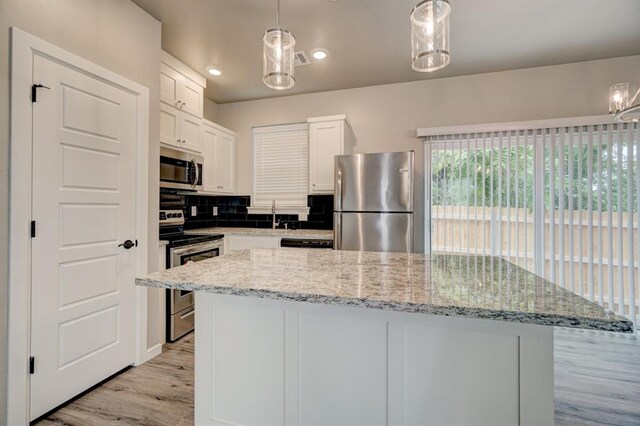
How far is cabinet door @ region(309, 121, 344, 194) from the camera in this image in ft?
11.5

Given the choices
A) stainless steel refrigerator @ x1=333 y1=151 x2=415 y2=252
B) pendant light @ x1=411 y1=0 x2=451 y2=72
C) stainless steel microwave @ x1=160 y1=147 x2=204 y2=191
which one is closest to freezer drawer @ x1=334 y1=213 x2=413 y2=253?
stainless steel refrigerator @ x1=333 y1=151 x2=415 y2=252

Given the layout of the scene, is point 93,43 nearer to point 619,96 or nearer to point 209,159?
point 209,159

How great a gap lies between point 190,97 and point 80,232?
186 centimetres

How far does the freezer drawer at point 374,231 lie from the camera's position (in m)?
3.05

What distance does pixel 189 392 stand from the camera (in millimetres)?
2018

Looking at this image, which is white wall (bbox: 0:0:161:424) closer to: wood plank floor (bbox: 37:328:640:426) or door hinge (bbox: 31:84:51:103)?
door hinge (bbox: 31:84:51:103)

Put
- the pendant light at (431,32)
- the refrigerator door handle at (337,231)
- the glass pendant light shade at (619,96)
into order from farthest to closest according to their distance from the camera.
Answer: the refrigerator door handle at (337,231), the glass pendant light shade at (619,96), the pendant light at (431,32)

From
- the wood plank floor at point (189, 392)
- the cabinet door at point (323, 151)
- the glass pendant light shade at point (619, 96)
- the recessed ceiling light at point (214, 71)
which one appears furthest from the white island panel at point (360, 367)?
the recessed ceiling light at point (214, 71)

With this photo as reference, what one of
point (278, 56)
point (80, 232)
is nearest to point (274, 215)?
point (80, 232)

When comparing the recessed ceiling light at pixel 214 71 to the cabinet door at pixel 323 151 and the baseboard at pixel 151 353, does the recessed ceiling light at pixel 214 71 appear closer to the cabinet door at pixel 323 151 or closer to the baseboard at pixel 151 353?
the cabinet door at pixel 323 151

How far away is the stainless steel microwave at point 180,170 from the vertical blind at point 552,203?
2.54 m

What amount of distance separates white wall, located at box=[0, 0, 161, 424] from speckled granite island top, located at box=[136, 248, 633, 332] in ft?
3.57


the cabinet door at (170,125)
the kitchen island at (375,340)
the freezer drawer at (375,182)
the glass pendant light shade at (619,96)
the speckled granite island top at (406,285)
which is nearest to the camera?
the speckled granite island top at (406,285)

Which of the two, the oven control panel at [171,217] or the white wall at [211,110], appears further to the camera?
the white wall at [211,110]
